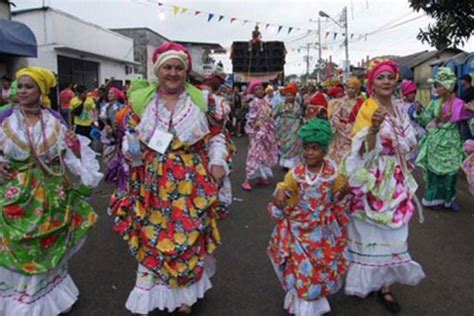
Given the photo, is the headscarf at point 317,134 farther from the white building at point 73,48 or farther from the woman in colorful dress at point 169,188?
the white building at point 73,48

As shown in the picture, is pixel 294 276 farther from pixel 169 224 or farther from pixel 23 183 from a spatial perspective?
pixel 23 183

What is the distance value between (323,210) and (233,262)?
68.0 inches

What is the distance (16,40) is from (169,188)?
36.1ft

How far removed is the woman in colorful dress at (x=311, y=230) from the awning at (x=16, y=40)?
1074 centimetres

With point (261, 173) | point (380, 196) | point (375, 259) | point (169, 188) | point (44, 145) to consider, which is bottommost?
point (375, 259)

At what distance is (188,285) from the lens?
3.15 m

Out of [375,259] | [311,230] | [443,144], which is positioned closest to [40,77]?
[311,230]

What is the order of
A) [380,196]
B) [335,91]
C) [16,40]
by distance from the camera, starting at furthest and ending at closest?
[16,40], [335,91], [380,196]

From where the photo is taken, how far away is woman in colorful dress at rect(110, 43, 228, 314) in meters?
3.04

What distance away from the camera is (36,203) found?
3.13 meters

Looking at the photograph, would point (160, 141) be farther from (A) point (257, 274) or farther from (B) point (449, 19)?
(B) point (449, 19)

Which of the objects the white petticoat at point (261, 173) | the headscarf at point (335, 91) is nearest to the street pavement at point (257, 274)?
the white petticoat at point (261, 173)

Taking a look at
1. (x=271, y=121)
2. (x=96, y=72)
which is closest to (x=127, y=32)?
(x=96, y=72)

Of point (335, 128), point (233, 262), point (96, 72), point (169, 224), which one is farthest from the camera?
point (96, 72)
